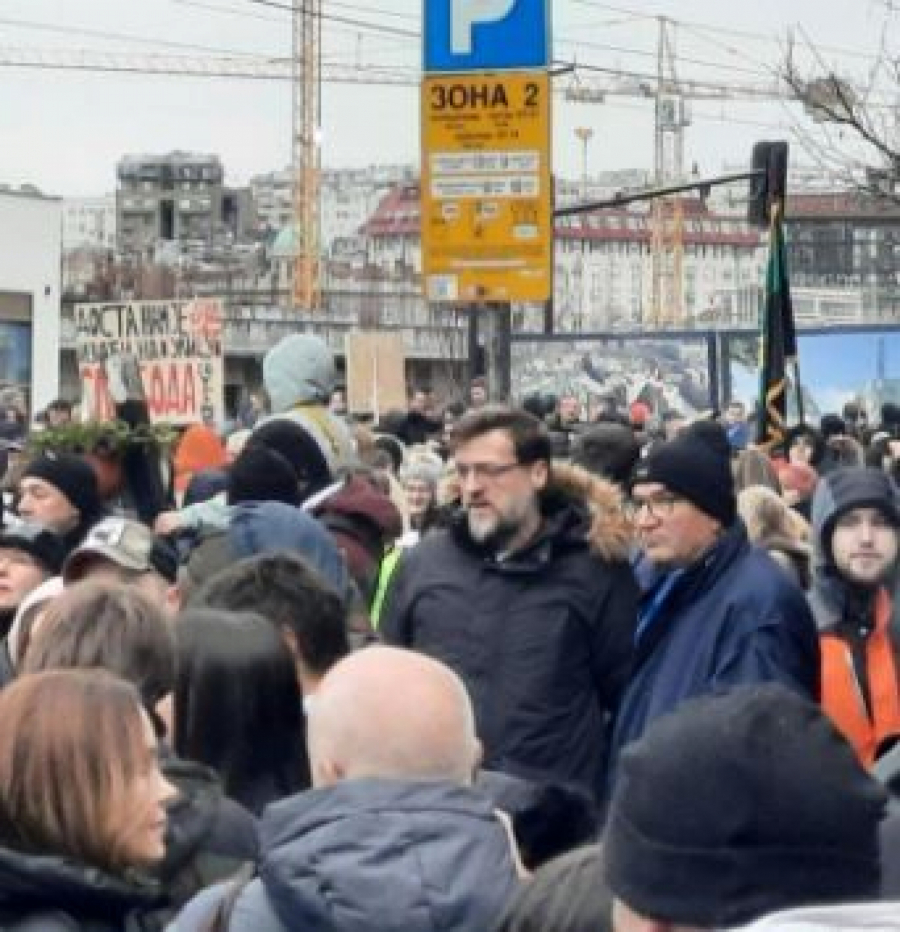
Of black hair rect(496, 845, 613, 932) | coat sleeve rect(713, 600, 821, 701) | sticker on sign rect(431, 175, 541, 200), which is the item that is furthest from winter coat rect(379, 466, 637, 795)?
sticker on sign rect(431, 175, 541, 200)

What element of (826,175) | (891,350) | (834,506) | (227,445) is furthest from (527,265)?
(891,350)

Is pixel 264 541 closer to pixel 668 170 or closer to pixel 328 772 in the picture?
pixel 328 772

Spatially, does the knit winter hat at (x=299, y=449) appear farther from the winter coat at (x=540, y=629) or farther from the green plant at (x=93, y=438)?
the winter coat at (x=540, y=629)

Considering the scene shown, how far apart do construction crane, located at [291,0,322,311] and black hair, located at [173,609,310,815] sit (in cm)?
11074

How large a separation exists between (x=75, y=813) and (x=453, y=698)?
1.96 ft

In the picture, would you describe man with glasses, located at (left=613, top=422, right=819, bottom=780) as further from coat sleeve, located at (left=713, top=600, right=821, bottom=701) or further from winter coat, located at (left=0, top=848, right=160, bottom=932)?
winter coat, located at (left=0, top=848, right=160, bottom=932)

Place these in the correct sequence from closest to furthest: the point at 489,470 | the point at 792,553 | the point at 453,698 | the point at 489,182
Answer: the point at 453,698 < the point at 489,470 < the point at 792,553 < the point at 489,182

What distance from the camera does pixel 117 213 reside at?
626 ft

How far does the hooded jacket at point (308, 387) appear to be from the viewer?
1049cm

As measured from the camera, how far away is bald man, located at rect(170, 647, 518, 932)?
13.5ft

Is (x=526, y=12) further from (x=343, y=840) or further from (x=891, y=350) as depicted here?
(x=891, y=350)

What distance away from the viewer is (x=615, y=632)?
7574 mm

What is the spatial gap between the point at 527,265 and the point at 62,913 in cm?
861

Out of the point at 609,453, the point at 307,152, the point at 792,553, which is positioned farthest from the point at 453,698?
the point at 307,152
